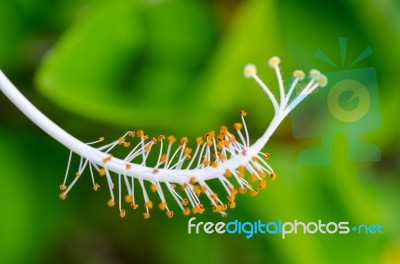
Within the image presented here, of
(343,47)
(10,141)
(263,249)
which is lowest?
(263,249)

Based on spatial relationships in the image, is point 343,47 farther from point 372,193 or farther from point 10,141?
point 10,141

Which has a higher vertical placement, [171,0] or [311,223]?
[171,0]

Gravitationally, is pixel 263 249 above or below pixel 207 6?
below

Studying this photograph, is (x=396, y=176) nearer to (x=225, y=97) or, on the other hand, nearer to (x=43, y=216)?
(x=225, y=97)

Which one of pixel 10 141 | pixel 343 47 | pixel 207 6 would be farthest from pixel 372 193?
pixel 10 141

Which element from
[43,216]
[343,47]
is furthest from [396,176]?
[43,216]
